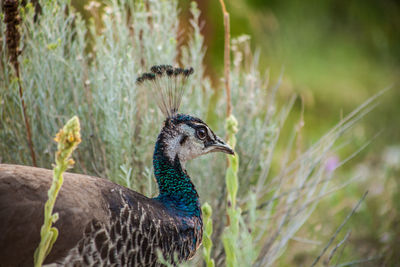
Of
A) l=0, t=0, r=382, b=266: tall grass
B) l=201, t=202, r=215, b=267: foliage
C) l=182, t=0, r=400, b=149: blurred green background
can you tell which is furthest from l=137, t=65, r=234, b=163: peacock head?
l=182, t=0, r=400, b=149: blurred green background

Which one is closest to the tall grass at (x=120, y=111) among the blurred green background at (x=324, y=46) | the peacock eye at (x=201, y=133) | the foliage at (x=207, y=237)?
the peacock eye at (x=201, y=133)

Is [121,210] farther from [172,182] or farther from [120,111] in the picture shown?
[120,111]

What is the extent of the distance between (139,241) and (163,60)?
984mm

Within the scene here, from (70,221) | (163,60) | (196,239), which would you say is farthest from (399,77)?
(70,221)

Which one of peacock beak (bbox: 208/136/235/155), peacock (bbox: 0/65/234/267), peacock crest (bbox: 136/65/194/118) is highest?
peacock crest (bbox: 136/65/194/118)

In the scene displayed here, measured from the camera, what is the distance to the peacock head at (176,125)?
2.08 metres

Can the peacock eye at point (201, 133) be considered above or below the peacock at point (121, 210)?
above

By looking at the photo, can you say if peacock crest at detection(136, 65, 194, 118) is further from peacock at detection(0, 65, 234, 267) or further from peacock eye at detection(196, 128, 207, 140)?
peacock eye at detection(196, 128, 207, 140)

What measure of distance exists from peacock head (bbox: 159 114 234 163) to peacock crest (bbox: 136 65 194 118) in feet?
0.17

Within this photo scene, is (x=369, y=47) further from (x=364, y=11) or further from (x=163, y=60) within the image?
(x=163, y=60)

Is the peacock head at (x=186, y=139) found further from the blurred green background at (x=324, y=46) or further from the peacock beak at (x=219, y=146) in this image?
the blurred green background at (x=324, y=46)

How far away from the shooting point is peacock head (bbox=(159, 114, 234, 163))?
2098 millimetres

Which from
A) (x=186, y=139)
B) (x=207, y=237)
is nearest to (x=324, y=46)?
(x=186, y=139)

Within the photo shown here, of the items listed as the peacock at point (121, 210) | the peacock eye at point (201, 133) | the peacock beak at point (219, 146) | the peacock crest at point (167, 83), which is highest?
the peacock crest at point (167, 83)
